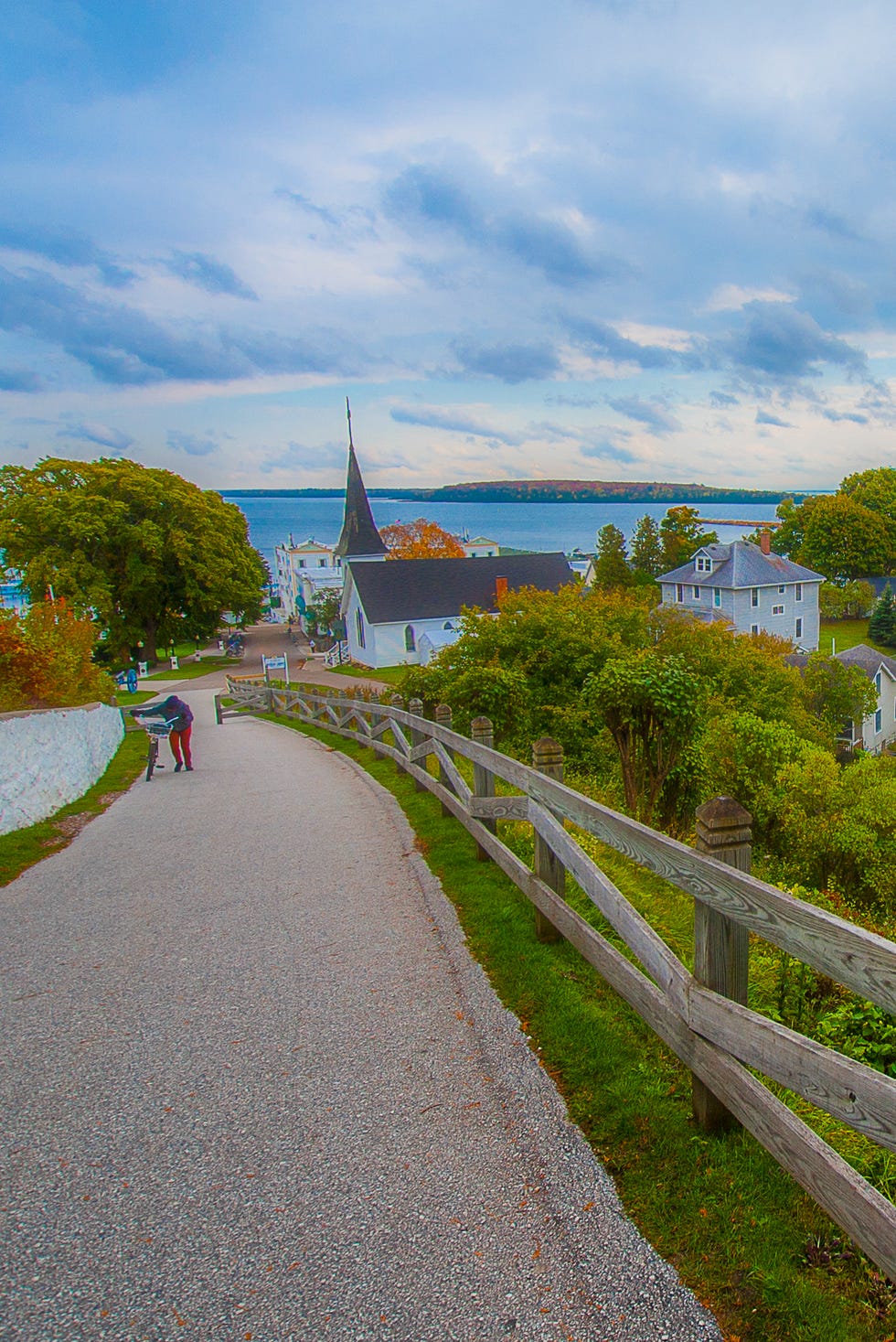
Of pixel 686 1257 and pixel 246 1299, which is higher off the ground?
pixel 686 1257

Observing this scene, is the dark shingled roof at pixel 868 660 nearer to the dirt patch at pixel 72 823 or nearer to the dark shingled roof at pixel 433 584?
the dark shingled roof at pixel 433 584

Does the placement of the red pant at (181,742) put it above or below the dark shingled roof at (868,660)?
above

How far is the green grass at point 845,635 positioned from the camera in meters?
58.0

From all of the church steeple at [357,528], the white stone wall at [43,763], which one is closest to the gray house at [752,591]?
the church steeple at [357,528]

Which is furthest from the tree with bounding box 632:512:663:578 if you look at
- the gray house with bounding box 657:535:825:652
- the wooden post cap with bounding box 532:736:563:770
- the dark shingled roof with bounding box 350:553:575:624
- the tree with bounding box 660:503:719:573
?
the wooden post cap with bounding box 532:736:563:770

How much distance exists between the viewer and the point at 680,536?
77.5m

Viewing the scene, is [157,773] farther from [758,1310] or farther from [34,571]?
[34,571]

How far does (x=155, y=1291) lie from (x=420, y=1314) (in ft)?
3.05

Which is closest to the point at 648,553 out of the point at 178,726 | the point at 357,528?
the point at 357,528

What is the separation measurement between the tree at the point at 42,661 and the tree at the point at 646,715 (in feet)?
27.4

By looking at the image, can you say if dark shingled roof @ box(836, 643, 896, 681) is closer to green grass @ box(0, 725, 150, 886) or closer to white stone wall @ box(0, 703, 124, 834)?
green grass @ box(0, 725, 150, 886)

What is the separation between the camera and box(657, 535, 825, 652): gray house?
49406mm

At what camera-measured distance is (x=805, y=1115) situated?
125 inches

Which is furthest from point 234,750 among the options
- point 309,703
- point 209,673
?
point 209,673
